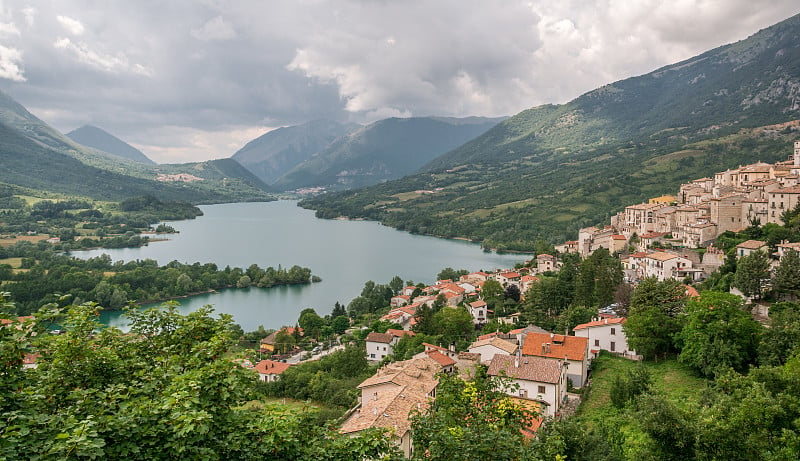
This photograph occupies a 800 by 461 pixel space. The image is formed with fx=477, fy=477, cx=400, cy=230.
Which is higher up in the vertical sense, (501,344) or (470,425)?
(470,425)

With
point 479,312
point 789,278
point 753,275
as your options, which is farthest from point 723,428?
point 479,312

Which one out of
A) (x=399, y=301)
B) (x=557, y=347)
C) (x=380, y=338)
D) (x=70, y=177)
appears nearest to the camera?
(x=557, y=347)

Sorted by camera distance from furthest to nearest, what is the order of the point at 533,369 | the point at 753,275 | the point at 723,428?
the point at 753,275
the point at 533,369
the point at 723,428

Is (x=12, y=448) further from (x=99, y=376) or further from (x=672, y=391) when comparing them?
(x=672, y=391)

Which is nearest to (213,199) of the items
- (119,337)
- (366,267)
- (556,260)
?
(366,267)

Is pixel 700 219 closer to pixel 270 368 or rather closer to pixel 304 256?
pixel 270 368

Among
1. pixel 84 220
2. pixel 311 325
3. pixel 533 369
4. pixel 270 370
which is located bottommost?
pixel 311 325

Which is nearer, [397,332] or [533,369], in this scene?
[533,369]
